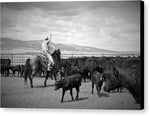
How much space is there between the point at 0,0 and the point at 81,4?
1.21 m

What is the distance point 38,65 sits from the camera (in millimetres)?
5973

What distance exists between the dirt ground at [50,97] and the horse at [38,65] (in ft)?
0.34

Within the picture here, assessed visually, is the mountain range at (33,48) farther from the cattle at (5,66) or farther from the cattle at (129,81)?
the cattle at (129,81)

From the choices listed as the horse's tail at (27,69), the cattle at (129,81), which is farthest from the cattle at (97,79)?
the horse's tail at (27,69)

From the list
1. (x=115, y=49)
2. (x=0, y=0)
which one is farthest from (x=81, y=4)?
(x=0, y=0)

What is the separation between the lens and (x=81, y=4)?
5.86 meters

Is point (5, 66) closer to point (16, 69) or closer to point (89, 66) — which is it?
point (16, 69)

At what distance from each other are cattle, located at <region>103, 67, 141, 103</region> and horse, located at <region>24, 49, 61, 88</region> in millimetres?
834

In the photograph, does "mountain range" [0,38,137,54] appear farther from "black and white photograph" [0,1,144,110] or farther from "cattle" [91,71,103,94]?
"cattle" [91,71,103,94]

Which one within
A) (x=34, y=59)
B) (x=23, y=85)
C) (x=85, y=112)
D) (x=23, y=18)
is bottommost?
(x=85, y=112)

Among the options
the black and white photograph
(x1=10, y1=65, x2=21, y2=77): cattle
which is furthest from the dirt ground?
(x1=10, y1=65, x2=21, y2=77): cattle

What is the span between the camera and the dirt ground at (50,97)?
572 cm

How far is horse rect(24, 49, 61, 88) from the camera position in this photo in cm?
591

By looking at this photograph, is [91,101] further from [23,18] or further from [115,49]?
[23,18]
